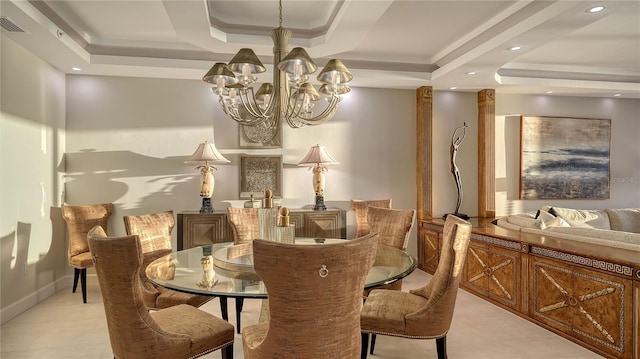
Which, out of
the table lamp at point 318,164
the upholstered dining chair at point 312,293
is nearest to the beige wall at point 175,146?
the table lamp at point 318,164

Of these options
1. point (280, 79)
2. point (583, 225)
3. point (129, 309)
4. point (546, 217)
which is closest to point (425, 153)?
point (546, 217)

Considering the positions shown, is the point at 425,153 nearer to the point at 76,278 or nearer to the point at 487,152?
the point at 487,152

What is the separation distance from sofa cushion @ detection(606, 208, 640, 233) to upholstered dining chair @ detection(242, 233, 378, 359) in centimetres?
502

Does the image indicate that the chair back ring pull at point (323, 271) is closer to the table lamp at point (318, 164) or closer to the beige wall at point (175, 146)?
the table lamp at point (318, 164)

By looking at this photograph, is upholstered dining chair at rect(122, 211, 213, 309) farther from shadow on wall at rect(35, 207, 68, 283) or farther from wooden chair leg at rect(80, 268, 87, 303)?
shadow on wall at rect(35, 207, 68, 283)

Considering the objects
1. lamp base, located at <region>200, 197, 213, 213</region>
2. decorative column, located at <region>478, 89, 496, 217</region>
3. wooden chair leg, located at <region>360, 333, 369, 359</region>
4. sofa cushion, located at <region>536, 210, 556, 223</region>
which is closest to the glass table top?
wooden chair leg, located at <region>360, 333, 369, 359</region>

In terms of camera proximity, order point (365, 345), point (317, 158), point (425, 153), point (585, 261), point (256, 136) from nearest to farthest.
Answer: point (365, 345) → point (585, 261) → point (317, 158) → point (256, 136) → point (425, 153)

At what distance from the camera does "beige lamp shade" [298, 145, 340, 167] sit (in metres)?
4.73

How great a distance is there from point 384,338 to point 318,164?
2.40m

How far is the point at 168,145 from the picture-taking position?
4859mm

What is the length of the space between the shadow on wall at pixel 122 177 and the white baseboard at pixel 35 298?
908 millimetres

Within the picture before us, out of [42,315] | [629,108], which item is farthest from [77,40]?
[629,108]

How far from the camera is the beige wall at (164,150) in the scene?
3.75 metres

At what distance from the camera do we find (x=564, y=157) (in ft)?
19.3
